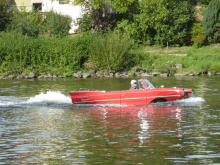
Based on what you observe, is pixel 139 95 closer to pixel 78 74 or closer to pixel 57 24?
pixel 78 74

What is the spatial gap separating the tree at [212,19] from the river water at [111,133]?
30.5 metres

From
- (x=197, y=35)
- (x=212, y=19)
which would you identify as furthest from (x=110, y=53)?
(x=212, y=19)

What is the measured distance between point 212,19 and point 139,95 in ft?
110

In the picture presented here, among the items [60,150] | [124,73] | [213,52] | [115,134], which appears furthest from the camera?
[213,52]

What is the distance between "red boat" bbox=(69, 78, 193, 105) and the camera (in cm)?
2022

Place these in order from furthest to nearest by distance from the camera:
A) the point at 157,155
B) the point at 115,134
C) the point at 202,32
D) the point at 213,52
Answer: the point at 202,32
the point at 213,52
the point at 115,134
the point at 157,155

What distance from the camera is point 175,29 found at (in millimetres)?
52438

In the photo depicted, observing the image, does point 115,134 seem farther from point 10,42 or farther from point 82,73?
point 10,42

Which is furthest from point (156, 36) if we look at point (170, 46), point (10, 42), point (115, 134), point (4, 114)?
point (115, 134)

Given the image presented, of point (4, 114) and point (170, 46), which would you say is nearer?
point (4, 114)

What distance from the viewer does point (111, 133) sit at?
548 inches

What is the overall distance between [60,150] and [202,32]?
42980 mm

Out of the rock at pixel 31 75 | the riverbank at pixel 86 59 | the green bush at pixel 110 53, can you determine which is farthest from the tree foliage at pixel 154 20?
the rock at pixel 31 75

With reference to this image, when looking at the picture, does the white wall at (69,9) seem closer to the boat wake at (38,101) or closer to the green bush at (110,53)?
the green bush at (110,53)
